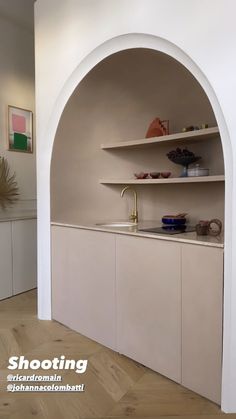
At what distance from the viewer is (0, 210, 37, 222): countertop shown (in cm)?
349

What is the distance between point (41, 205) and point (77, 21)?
149cm

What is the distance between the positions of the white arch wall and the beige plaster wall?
0.16 m

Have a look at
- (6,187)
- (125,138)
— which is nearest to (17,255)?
(6,187)

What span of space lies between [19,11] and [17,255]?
261 cm

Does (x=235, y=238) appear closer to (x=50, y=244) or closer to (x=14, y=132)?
Answer: (x=50, y=244)

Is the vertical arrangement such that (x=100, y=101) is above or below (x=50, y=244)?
above

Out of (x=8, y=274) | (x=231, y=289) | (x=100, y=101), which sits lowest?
(x=8, y=274)

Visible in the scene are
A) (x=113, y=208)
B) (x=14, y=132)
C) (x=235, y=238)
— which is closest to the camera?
(x=235, y=238)

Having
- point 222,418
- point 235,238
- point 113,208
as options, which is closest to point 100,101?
point 113,208

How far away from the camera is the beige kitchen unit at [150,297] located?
176cm

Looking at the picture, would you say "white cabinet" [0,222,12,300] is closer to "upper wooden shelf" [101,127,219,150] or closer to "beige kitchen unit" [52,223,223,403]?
"beige kitchen unit" [52,223,223,403]

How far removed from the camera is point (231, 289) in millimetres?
1635

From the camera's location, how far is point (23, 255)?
3590 millimetres

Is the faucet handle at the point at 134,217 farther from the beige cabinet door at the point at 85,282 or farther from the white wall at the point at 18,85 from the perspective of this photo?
the white wall at the point at 18,85
